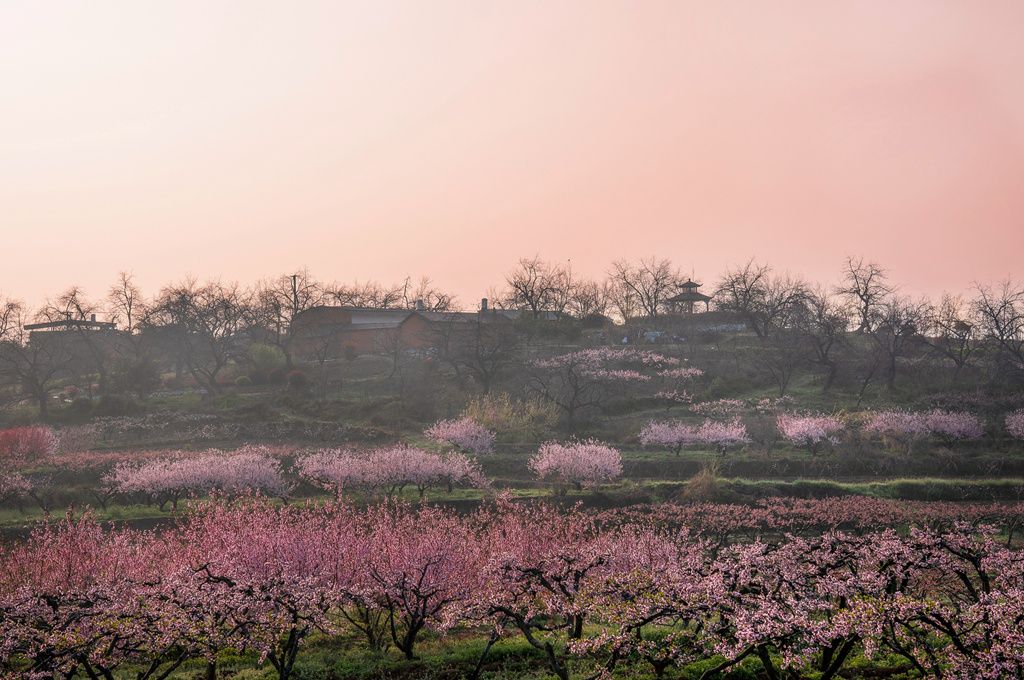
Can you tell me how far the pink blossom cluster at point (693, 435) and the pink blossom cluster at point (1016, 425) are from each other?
10721 mm

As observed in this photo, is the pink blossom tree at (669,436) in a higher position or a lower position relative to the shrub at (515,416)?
lower

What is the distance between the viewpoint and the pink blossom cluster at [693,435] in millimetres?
32344

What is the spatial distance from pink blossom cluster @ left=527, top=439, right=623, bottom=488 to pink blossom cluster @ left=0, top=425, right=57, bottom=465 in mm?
21238

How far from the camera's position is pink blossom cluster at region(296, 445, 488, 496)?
26.0m

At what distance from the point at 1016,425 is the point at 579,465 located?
1966cm

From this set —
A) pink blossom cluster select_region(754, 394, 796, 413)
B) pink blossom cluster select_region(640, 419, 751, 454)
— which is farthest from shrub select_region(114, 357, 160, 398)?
pink blossom cluster select_region(754, 394, 796, 413)

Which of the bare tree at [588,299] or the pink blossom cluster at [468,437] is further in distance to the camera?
the bare tree at [588,299]

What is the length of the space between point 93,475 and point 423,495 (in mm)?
13382

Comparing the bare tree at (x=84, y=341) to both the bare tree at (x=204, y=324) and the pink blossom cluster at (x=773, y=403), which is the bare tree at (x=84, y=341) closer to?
the bare tree at (x=204, y=324)

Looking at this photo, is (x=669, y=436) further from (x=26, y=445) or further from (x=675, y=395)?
(x=26, y=445)

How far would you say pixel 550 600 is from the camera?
1103 centimetres

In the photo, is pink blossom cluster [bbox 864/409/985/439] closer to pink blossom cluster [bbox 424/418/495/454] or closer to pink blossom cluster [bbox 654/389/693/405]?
pink blossom cluster [bbox 654/389/693/405]

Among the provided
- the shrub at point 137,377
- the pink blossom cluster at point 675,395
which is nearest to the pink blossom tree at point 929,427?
the pink blossom cluster at point 675,395

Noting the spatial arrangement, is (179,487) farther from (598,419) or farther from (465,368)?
(465,368)
